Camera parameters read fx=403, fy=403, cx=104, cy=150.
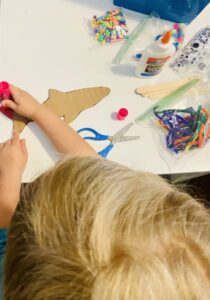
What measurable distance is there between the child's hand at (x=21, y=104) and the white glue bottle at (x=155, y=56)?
253 mm

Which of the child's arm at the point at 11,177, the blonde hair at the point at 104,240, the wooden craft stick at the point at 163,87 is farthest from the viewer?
the wooden craft stick at the point at 163,87

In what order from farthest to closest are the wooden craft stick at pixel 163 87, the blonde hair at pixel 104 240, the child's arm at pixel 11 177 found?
1. the wooden craft stick at pixel 163 87
2. the child's arm at pixel 11 177
3. the blonde hair at pixel 104 240

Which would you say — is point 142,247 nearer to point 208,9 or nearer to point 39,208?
point 39,208

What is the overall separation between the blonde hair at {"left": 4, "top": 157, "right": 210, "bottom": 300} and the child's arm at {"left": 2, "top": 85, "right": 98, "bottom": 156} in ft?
0.78

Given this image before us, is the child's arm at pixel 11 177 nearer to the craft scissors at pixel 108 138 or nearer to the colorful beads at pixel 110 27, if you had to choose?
the craft scissors at pixel 108 138

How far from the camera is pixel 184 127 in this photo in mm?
881

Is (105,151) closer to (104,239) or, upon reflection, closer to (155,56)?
(155,56)

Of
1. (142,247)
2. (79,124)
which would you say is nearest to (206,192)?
(79,124)

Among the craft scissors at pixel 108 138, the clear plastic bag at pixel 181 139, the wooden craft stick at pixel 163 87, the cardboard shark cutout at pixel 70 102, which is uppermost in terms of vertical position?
the cardboard shark cutout at pixel 70 102

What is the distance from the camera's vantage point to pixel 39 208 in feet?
1.75

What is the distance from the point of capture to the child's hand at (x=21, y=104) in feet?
2.68

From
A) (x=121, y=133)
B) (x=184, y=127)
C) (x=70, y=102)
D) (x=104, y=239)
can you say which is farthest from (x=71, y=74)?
(x=104, y=239)

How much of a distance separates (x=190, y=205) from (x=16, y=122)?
42 centimetres

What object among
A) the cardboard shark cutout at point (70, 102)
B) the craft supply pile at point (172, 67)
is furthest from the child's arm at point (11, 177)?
the craft supply pile at point (172, 67)
